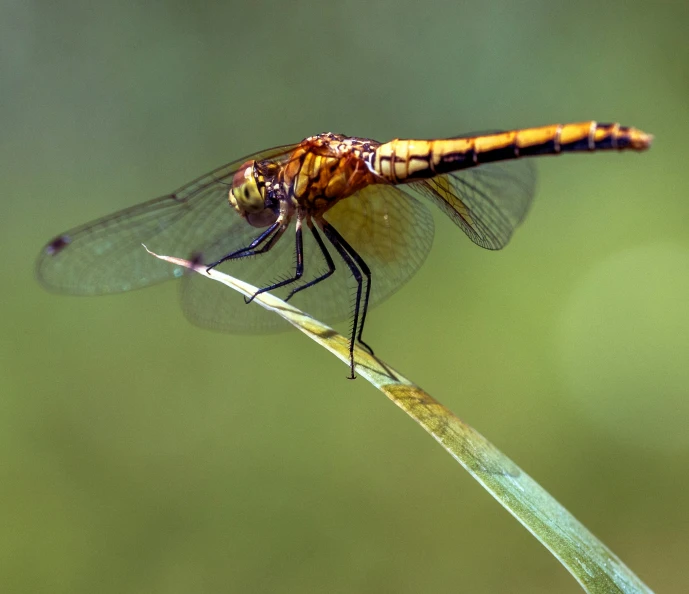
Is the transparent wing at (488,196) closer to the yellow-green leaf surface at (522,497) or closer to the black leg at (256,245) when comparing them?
the black leg at (256,245)

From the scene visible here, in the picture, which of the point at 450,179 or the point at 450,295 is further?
the point at 450,295

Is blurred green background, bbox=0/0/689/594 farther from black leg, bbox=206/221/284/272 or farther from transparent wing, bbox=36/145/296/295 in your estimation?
black leg, bbox=206/221/284/272

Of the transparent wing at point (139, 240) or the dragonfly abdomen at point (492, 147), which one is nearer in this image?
the dragonfly abdomen at point (492, 147)

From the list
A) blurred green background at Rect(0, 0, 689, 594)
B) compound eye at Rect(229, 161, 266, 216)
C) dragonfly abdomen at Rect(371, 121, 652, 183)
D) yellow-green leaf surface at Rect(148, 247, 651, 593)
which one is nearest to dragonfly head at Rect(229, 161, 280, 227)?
compound eye at Rect(229, 161, 266, 216)

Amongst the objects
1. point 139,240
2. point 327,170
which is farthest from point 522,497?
point 139,240

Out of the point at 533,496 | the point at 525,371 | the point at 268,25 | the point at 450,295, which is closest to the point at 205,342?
the point at 450,295

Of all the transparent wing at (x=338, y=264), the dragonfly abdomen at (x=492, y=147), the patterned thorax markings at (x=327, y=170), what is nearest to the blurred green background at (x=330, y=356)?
the transparent wing at (x=338, y=264)

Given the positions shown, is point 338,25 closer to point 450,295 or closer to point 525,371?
point 450,295
